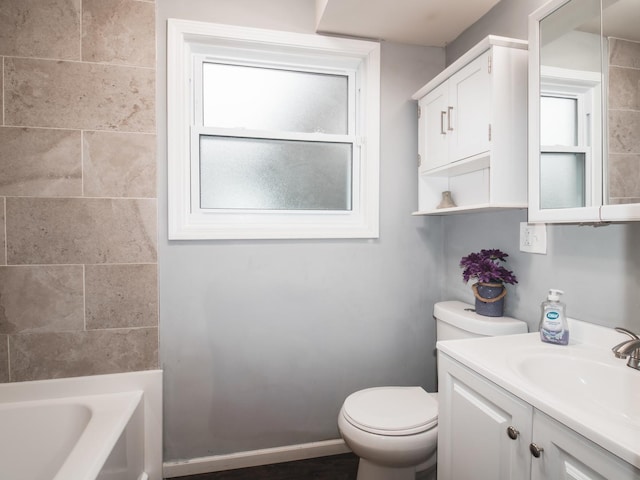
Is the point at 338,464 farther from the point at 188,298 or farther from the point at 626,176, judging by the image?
the point at 626,176

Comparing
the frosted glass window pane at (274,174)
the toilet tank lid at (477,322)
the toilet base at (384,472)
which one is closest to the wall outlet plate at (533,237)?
the toilet tank lid at (477,322)

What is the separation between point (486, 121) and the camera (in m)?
1.40

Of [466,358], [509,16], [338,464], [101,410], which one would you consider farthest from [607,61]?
[101,410]

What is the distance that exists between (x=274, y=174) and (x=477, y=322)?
1.24 m

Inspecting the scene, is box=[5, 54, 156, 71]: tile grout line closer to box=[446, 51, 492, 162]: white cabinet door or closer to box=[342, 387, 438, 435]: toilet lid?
box=[446, 51, 492, 162]: white cabinet door

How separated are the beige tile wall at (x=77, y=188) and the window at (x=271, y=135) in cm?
17

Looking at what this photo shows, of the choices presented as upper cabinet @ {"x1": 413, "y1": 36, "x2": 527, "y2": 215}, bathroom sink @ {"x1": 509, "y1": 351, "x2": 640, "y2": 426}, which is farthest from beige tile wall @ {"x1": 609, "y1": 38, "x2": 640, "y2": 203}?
bathroom sink @ {"x1": 509, "y1": 351, "x2": 640, "y2": 426}

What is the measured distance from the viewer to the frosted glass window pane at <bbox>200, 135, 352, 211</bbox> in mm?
1847

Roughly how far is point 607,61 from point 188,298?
1839 mm

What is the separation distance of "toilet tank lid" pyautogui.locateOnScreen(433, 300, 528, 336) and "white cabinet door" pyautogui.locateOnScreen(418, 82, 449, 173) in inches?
28.1

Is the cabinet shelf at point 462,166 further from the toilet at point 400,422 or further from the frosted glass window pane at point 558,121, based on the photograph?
the toilet at point 400,422

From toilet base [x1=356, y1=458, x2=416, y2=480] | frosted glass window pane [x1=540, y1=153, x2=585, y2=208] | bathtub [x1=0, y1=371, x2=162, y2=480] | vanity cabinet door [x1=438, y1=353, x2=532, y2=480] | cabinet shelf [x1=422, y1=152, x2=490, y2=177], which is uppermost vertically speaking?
cabinet shelf [x1=422, y1=152, x2=490, y2=177]

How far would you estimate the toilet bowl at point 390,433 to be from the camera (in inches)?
51.4

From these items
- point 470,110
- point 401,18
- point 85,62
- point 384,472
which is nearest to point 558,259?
point 470,110
